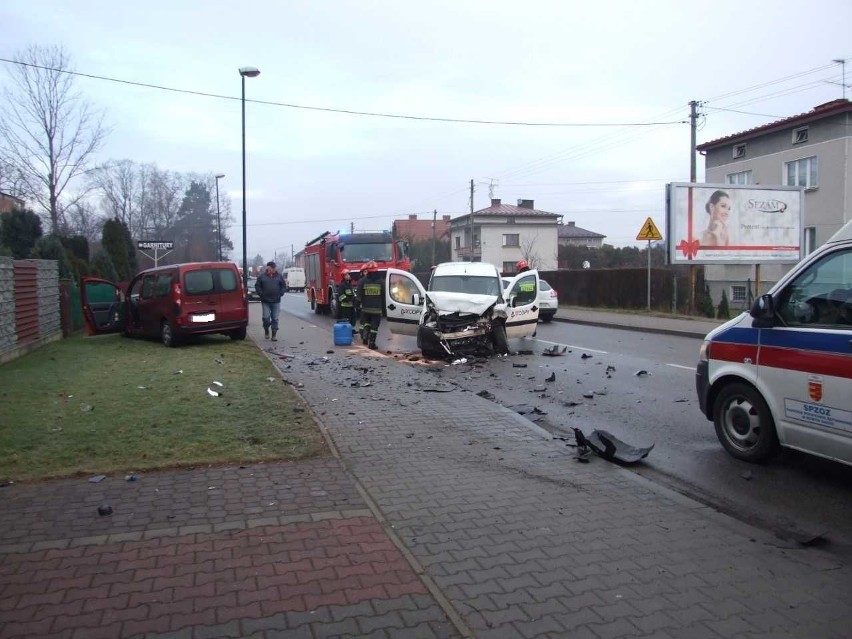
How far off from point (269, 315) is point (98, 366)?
6035mm

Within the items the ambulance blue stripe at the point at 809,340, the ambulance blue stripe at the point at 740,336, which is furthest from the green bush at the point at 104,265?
the ambulance blue stripe at the point at 809,340

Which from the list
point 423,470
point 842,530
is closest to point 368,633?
point 423,470

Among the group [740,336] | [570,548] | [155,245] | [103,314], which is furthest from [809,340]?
[155,245]

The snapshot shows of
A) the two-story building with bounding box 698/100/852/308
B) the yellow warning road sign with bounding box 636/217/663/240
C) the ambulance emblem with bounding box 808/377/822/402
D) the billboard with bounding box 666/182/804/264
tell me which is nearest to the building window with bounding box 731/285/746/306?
the two-story building with bounding box 698/100/852/308

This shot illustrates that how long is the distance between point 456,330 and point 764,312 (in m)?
7.96

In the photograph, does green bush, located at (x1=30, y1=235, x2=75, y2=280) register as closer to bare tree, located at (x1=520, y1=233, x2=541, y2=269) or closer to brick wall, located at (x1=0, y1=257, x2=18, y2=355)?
brick wall, located at (x1=0, y1=257, x2=18, y2=355)

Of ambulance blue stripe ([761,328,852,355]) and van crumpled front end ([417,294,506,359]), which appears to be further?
van crumpled front end ([417,294,506,359])

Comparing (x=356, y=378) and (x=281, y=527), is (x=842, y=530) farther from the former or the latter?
(x=356, y=378)

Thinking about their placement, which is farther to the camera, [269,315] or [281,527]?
[269,315]

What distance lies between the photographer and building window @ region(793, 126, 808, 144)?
30.9 meters

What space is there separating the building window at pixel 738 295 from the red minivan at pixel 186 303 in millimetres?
24367

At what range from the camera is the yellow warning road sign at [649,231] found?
24.2 m

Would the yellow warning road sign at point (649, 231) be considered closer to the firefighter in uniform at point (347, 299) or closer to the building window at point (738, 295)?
the building window at point (738, 295)

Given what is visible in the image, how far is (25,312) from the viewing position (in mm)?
13602
